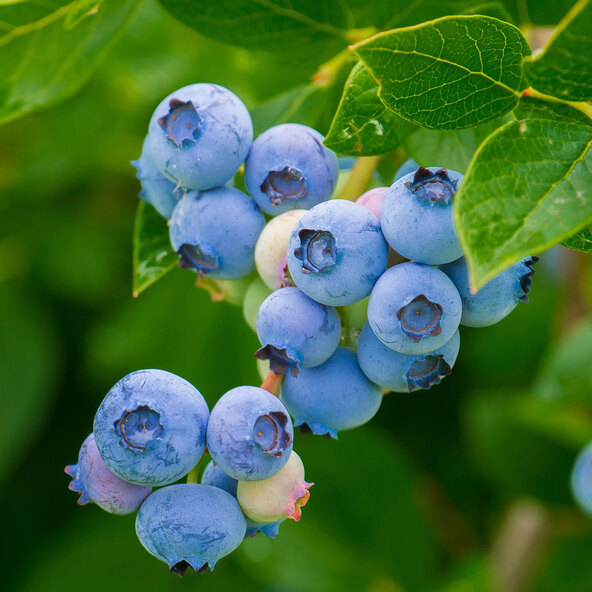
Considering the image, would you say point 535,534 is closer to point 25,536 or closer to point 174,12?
point 25,536

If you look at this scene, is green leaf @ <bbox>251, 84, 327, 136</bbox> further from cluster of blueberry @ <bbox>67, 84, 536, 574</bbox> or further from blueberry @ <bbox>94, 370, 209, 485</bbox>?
blueberry @ <bbox>94, 370, 209, 485</bbox>

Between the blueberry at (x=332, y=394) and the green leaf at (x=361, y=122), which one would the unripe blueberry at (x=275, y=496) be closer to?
the blueberry at (x=332, y=394)

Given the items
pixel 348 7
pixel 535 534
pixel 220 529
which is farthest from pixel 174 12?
pixel 535 534

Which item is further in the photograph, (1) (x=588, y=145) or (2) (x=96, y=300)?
(2) (x=96, y=300)

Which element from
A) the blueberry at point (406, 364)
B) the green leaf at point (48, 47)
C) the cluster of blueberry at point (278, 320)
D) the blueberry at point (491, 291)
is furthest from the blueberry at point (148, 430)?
the green leaf at point (48, 47)

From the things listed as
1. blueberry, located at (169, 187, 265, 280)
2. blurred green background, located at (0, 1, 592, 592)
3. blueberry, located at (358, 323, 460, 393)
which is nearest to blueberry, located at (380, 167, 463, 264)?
blueberry, located at (358, 323, 460, 393)

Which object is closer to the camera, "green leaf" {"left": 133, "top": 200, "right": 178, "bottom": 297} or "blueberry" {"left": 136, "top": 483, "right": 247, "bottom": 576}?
"blueberry" {"left": 136, "top": 483, "right": 247, "bottom": 576}
